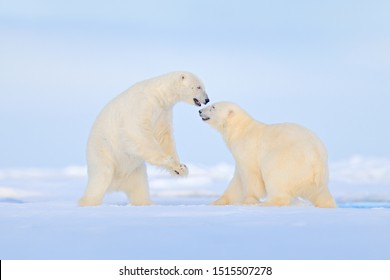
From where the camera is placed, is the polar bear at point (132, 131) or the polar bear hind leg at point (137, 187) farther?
the polar bear hind leg at point (137, 187)

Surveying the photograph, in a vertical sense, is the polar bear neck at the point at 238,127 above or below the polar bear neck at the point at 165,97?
below

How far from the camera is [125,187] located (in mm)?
10562

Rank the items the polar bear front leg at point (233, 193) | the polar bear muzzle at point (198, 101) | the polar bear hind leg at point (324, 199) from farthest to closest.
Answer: the polar bear muzzle at point (198, 101) < the polar bear front leg at point (233, 193) < the polar bear hind leg at point (324, 199)

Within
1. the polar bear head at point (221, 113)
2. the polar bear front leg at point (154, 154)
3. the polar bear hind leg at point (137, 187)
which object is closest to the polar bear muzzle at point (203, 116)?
the polar bear head at point (221, 113)

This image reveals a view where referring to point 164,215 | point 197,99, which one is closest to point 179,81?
point 197,99

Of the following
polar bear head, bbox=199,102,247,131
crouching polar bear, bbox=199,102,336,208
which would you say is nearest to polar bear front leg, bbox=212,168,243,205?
crouching polar bear, bbox=199,102,336,208

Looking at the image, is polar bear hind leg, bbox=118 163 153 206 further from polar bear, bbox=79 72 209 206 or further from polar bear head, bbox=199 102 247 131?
polar bear head, bbox=199 102 247 131

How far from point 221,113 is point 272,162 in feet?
5.80

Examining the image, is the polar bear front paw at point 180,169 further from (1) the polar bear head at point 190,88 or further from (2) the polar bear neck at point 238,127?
(1) the polar bear head at point 190,88

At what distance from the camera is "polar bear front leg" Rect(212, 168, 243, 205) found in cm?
982

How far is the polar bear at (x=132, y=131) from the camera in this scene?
990 centimetres

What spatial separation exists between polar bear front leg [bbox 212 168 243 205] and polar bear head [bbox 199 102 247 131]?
32.8 inches
